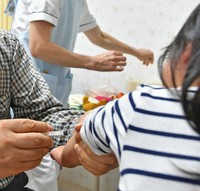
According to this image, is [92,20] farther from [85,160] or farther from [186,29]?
[186,29]

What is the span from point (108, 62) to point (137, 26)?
79cm

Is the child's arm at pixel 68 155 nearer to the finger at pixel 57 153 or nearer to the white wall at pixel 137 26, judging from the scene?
the finger at pixel 57 153

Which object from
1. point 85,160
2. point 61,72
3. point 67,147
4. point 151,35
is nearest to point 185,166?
point 85,160

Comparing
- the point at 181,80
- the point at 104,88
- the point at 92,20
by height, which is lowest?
the point at 104,88

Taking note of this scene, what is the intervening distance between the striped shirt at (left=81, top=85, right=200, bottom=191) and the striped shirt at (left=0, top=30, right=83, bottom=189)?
1.71ft

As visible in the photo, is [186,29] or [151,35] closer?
[186,29]

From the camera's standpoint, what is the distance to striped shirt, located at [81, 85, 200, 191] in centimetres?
47

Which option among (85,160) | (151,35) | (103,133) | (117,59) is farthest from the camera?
(151,35)

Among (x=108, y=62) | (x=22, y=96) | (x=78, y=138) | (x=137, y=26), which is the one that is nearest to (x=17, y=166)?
(x=78, y=138)

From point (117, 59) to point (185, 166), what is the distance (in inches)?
47.8

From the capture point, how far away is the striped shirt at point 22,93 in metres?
1.05

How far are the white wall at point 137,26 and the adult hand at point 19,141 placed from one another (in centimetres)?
A: 153

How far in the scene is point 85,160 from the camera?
0.74m

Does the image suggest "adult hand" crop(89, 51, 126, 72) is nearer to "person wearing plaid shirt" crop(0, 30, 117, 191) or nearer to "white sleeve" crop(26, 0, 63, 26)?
"white sleeve" crop(26, 0, 63, 26)
